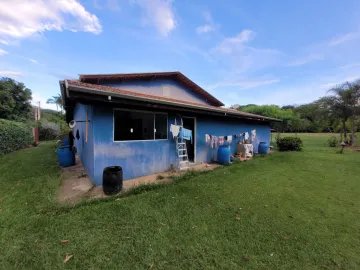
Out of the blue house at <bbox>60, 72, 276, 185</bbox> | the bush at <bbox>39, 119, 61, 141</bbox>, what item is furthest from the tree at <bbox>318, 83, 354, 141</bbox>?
the bush at <bbox>39, 119, 61, 141</bbox>

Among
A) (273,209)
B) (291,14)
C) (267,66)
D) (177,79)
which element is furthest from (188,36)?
(273,209)

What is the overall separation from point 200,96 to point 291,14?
6.49 meters

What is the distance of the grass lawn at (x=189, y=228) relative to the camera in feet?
7.51

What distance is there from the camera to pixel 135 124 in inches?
221

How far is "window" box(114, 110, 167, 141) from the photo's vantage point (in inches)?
207

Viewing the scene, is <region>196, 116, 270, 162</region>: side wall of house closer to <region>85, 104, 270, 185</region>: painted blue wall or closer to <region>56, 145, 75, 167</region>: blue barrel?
<region>85, 104, 270, 185</region>: painted blue wall

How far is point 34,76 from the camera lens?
51.1 feet

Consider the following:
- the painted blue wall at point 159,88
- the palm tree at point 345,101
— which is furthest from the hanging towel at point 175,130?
the palm tree at point 345,101

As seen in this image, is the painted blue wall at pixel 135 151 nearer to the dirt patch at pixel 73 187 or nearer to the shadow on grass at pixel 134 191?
the dirt patch at pixel 73 187

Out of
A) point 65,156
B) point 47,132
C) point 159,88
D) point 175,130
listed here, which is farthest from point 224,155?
point 47,132

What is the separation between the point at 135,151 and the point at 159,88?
5312mm

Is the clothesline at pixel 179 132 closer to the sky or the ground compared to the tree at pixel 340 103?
closer to the ground

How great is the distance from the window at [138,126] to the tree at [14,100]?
19.5 metres

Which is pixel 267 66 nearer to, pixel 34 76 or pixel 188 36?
pixel 188 36
